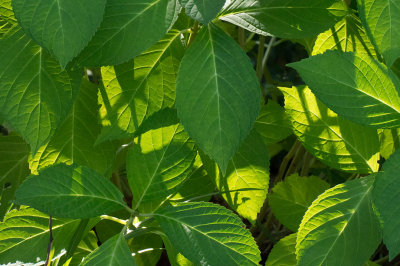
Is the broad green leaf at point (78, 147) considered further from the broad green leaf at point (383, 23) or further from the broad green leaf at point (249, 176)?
the broad green leaf at point (383, 23)

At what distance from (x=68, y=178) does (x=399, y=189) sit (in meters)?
0.48

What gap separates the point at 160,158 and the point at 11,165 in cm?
45

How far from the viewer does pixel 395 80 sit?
0.82 meters

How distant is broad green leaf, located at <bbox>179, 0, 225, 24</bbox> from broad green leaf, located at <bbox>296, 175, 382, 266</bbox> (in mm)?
335

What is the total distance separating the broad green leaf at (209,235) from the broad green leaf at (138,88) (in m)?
0.16

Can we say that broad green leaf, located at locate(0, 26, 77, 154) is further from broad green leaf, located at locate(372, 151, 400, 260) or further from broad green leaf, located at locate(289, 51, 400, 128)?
broad green leaf, located at locate(372, 151, 400, 260)

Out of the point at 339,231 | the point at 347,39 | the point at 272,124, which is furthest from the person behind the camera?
the point at 272,124

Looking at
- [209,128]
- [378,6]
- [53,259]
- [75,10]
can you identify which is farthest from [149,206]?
[378,6]

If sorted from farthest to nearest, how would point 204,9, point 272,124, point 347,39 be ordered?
point 272,124, point 347,39, point 204,9

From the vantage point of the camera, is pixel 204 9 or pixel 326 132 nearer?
pixel 204 9

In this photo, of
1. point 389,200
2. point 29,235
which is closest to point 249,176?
point 389,200

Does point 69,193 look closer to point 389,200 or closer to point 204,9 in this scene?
point 204,9

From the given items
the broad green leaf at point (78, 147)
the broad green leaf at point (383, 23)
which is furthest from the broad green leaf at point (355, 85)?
the broad green leaf at point (78, 147)

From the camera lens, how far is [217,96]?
31.9 inches
